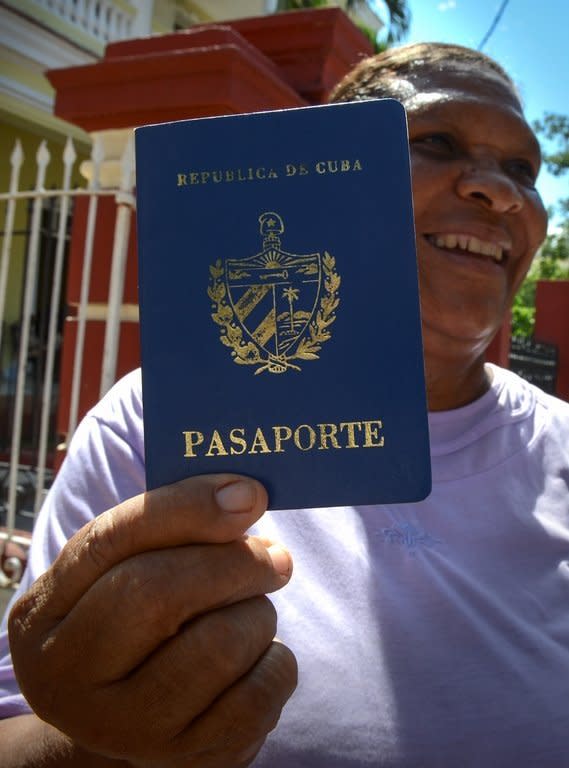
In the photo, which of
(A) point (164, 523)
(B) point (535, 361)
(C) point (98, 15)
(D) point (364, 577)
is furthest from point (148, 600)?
(C) point (98, 15)

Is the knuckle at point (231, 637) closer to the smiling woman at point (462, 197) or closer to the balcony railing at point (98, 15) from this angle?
the smiling woman at point (462, 197)

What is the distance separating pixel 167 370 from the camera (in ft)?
2.62

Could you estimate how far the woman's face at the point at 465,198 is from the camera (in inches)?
52.9

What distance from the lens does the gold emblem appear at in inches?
31.1

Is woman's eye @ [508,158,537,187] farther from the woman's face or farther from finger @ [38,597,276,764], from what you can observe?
finger @ [38,597,276,764]

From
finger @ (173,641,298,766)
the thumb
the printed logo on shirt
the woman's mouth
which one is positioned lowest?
finger @ (173,641,298,766)

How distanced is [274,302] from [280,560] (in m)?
0.29

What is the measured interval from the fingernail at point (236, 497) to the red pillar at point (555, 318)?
828cm

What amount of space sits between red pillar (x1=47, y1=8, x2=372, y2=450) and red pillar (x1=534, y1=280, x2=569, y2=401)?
6382 millimetres

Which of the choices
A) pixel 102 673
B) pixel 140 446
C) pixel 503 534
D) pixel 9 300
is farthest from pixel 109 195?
pixel 9 300

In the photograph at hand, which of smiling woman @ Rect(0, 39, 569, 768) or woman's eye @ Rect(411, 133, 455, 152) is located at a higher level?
woman's eye @ Rect(411, 133, 455, 152)

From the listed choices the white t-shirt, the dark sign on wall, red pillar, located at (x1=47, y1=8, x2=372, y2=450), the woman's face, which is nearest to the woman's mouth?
the woman's face

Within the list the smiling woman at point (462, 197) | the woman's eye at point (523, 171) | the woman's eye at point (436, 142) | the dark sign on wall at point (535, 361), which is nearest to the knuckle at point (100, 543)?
the smiling woman at point (462, 197)

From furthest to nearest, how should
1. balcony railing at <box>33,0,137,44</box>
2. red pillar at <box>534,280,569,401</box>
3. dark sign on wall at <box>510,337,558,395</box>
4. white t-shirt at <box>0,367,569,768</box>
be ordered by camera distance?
red pillar at <box>534,280,569,401</box>
dark sign on wall at <box>510,337,558,395</box>
balcony railing at <box>33,0,137,44</box>
white t-shirt at <box>0,367,569,768</box>
